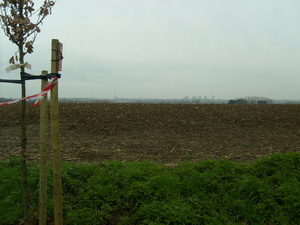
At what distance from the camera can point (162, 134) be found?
11.8 meters

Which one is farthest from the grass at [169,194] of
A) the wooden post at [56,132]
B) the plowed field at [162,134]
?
the plowed field at [162,134]

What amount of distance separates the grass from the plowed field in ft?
5.25

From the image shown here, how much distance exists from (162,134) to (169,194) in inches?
296

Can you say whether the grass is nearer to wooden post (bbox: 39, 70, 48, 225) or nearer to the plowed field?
wooden post (bbox: 39, 70, 48, 225)

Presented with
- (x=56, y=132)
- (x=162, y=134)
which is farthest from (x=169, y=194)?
(x=162, y=134)

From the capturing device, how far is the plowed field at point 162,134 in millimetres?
7488

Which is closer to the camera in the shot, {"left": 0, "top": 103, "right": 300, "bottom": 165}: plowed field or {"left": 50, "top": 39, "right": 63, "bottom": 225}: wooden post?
{"left": 50, "top": 39, "right": 63, "bottom": 225}: wooden post

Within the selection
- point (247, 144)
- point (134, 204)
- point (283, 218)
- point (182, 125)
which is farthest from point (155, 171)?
point (182, 125)

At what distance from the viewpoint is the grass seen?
12.8 ft

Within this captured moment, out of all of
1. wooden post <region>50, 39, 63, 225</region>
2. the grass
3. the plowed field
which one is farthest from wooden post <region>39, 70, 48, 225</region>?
the plowed field

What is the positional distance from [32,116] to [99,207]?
13.0 meters

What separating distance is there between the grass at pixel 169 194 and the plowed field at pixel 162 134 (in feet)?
5.25

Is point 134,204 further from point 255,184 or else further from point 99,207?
point 255,184

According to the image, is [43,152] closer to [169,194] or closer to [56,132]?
[56,132]
